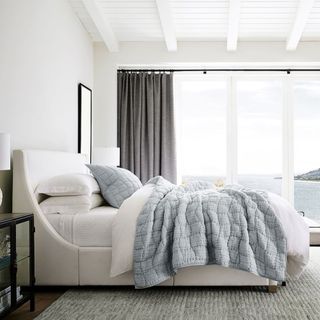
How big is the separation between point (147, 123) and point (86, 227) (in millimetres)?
3606

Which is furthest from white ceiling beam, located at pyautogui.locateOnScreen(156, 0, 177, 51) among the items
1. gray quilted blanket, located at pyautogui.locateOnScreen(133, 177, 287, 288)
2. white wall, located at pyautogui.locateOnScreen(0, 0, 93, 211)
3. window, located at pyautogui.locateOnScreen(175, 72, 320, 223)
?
gray quilted blanket, located at pyautogui.locateOnScreen(133, 177, 287, 288)

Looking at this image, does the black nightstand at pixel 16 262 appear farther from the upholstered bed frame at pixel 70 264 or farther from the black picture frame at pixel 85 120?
the black picture frame at pixel 85 120

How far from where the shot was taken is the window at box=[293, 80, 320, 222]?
283 inches

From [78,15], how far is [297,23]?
2.52m

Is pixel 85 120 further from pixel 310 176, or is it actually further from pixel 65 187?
pixel 310 176

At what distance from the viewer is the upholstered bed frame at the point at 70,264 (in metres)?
3.54

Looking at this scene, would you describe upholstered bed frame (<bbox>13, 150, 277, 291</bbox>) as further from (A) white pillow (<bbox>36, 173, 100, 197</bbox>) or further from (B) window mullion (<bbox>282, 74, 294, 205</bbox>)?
(B) window mullion (<bbox>282, 74, 294, 205</bbox>)

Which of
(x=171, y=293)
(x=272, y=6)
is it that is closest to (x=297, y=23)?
(x=272, y=6)

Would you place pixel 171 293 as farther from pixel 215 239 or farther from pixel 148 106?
pixel 148 106

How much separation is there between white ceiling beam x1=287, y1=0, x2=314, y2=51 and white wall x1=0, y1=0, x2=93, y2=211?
98.5 inches

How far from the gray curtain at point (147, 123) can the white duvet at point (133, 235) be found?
3.24 metres

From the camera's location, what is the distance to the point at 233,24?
600cm

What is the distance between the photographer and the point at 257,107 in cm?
727

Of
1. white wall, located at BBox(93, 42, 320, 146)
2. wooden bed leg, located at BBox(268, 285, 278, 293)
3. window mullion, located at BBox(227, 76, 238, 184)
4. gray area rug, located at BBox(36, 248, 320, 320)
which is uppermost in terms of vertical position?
white wall, located at BBox(93, 42, 320, 146)
